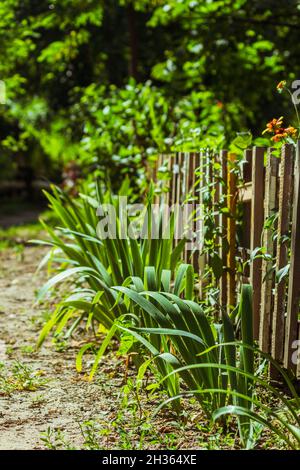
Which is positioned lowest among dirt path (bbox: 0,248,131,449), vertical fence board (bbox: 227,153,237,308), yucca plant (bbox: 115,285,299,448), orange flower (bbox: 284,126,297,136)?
dirt path (bbox: 0,248,131,449)

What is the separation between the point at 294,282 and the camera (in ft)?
11.1

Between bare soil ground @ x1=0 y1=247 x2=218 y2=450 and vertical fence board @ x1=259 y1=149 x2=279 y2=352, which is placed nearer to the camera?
bare soil ground @ x1=0 y1=247 x2=218 y2=450

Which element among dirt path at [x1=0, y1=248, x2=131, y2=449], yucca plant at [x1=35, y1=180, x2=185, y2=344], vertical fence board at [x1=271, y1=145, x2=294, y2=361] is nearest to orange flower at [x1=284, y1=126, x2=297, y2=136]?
vertical fence board at [x1=271, y1=145, x2=294, y2=361]

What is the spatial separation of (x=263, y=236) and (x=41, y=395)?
1415 millimetres

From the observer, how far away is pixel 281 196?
Answer: 11.5 feet

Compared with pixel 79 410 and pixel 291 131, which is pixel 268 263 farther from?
pixel 79 410

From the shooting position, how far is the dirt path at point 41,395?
3.27m

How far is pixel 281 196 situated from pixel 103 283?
122 centimetres

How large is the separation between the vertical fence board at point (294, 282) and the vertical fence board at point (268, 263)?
0.26 m

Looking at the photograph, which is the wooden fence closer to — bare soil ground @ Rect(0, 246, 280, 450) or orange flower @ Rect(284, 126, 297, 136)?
orange flower @ Rect(284, 126, 297, 136)

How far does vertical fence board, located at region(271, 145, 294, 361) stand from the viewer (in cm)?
346

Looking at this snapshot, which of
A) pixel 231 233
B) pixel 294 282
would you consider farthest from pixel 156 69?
pixel 294 282

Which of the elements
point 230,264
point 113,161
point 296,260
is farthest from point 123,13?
point 296,260

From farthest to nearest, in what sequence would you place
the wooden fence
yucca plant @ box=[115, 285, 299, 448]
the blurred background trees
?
1. the blurred background trees
2. the wooden fence
3. yucca plant @ box=[115, 285, 299, 448]
